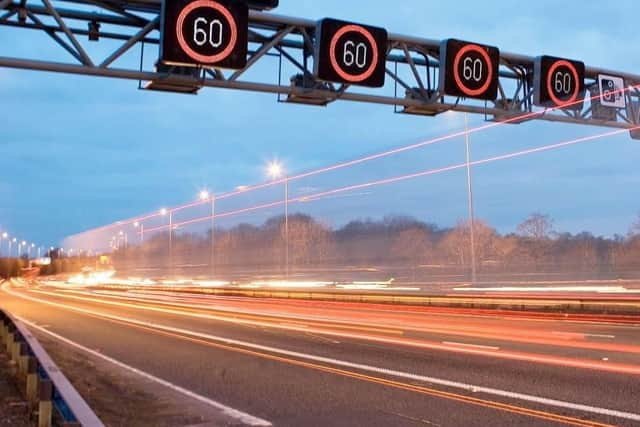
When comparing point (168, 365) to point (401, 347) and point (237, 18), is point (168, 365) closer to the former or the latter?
point (401, 347)

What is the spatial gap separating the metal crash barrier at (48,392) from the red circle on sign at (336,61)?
7579 mm

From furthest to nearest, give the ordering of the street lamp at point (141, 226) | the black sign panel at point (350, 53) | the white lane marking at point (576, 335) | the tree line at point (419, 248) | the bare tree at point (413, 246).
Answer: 1. the street lamp at point (141, 226)
2. the bare tree at point (413, 246)
3. the tree line at point (419, 248)
4. the white lane marking at point (576, 335)
5. the black sign panel at point (350, 53)

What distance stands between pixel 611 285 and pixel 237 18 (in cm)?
1837

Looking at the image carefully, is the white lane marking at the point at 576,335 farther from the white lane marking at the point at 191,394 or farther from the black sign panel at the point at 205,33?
the black sign panel at the point at 205,33

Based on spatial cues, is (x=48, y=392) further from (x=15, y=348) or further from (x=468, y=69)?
(x=468, y=69)

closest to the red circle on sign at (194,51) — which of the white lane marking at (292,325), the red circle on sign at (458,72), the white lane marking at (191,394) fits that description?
the red circle on sign at (458,72)

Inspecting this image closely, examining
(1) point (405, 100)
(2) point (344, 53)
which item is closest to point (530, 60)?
(1) point (405, 100)

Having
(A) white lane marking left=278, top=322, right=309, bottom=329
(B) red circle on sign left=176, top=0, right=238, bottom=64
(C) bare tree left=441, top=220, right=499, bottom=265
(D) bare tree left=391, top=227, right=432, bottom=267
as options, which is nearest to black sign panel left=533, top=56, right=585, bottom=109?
(B) red circle on sign left=176, top=0, right=238, bottom=64

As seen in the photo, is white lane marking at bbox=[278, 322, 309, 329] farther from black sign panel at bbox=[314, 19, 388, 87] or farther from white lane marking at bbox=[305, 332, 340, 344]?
black sign panel at bbox=[314, 19, 388, 87]

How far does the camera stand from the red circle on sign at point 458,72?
15500 mm

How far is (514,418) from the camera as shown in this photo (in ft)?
24.7

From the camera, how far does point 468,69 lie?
15641mm

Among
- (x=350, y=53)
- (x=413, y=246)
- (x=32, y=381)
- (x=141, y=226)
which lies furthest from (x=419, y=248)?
(x=141, y=226)

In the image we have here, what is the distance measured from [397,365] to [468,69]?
7.24 m
